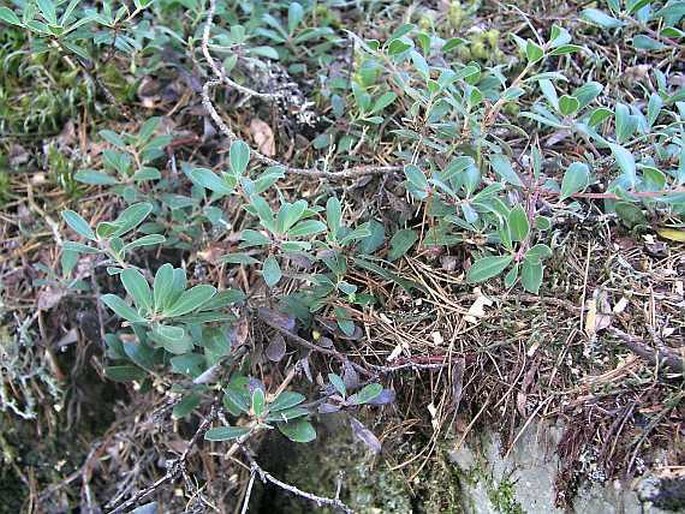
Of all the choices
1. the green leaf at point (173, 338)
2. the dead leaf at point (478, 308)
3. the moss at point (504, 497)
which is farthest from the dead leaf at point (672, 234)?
the green leaf at point (173, 338)

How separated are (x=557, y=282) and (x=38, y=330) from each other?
1.46 m

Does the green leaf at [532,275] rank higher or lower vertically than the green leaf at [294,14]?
lower

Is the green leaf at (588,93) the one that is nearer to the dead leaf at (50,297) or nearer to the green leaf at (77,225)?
the green leaf at (77,225)

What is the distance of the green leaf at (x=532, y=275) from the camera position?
1.51 meters

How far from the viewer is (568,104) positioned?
1616 mm

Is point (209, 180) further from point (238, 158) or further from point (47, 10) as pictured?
point (47, 10)

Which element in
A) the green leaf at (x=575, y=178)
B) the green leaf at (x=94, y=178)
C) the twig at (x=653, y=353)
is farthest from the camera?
the green leaf at (x=94, y=178)

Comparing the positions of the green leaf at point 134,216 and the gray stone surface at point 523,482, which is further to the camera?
the green leaf at point 134,216

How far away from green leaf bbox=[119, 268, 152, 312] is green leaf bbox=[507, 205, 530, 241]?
782 millimetres

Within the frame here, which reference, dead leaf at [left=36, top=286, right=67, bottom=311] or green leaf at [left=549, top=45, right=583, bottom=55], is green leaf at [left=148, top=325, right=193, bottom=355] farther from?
green leaf at [left=549, top=45, right=583, bottom=55]

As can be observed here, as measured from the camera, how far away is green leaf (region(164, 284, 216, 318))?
152 centimetres

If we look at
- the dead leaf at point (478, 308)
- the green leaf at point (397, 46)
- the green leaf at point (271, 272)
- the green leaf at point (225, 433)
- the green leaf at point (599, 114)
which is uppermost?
the green leaf at point (397, 46)

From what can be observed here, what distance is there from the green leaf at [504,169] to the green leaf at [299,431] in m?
0.71

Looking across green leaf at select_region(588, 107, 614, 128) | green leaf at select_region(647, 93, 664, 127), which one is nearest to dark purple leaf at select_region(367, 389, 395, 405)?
green leaf at select_region(588, 107, 614, 128)
